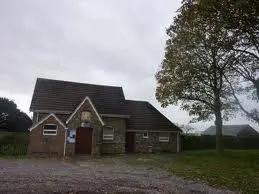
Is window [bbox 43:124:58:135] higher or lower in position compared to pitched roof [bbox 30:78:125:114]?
lower

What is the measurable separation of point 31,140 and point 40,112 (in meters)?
3.04

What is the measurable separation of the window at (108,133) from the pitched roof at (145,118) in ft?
8.96

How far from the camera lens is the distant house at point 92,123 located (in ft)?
113

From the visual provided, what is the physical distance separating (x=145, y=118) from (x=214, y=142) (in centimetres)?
1585

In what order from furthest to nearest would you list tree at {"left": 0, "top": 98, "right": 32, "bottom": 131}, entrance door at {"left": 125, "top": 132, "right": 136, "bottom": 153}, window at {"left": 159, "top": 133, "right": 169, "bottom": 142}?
tree at {"left": 0, "top": 98, "right": 32, "bottom": 131} → window at {"left": 159, "top": 133, "right": 169, "bottom": 142} → entrance door at {"left": 125, "top": 132, "right": 136, "bottom": 153}

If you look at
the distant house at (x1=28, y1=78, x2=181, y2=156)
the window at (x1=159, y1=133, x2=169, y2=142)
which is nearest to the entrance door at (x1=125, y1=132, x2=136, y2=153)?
the distant house at (x1=28, y1=78, x2=181, y2=156)

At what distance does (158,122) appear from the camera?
42.8 m

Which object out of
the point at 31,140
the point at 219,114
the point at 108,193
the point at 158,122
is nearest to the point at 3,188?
the point at 108,193

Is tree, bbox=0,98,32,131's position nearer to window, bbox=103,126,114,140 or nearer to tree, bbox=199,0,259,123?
window, bbox=103,126,114,140

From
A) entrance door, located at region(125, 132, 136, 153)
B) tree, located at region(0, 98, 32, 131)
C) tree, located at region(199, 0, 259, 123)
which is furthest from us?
tree, located at region(0, 98, 32, 131)

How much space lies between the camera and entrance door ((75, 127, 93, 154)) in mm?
35781

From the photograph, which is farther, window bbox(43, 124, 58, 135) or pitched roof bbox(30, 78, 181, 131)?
pitched roof bbox(30, 78, 181, 131)

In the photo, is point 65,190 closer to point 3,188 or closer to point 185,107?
point 3,188

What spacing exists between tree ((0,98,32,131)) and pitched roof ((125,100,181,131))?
55.9ft
